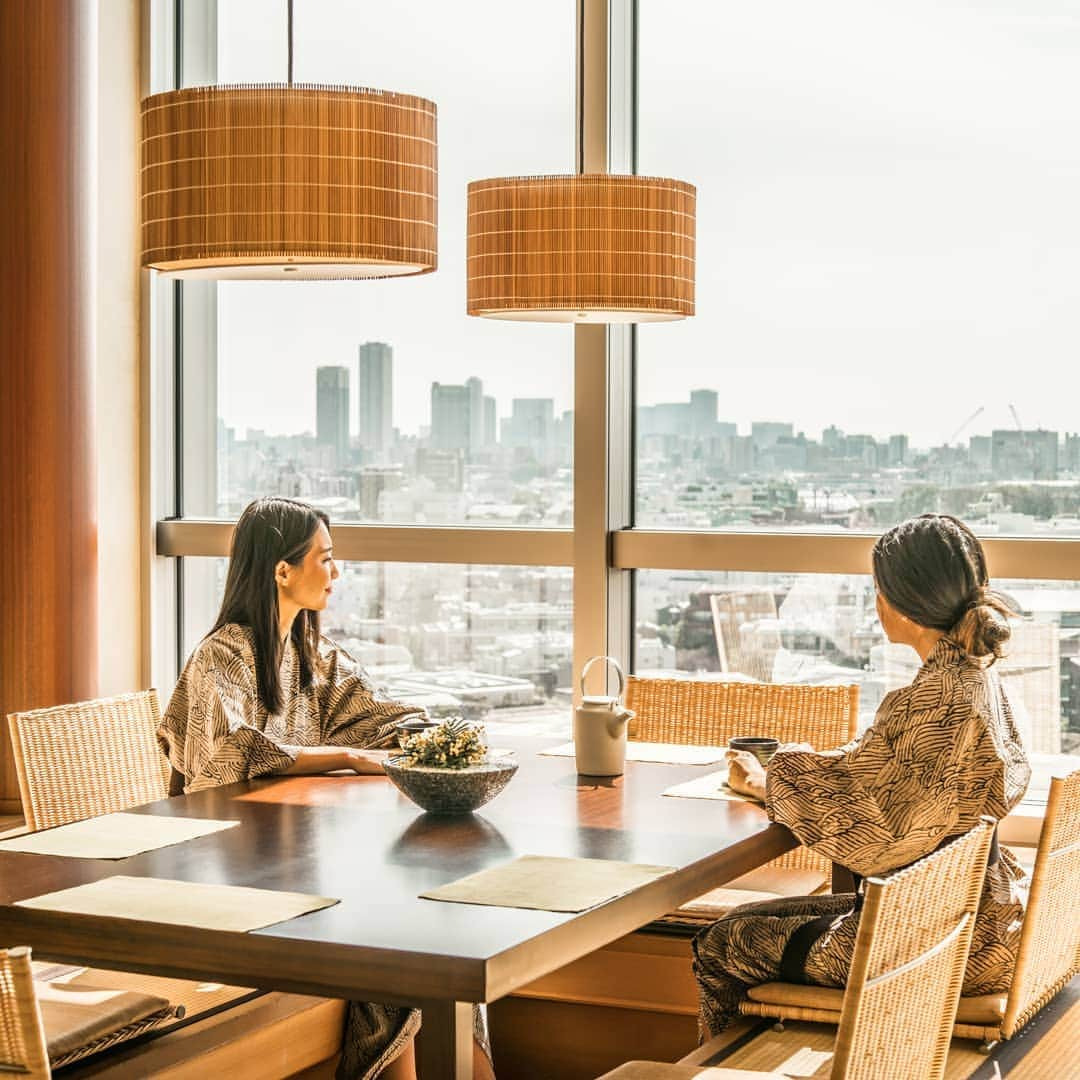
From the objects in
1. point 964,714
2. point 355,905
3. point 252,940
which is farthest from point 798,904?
point 252,940

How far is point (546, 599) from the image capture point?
16.5 ft

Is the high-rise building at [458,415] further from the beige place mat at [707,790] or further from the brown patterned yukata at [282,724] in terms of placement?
the beige place mat at [707,790]

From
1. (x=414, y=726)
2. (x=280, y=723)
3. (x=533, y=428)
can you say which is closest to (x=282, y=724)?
(x=280, y=723)

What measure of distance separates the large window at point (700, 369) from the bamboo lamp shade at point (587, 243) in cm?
148

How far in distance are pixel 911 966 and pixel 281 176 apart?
140cm

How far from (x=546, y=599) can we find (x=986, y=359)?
4.74 ft

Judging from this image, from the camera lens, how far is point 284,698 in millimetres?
3430

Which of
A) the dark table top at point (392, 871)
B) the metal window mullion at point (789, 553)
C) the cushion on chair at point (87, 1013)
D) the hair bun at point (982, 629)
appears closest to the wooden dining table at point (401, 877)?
the dark table top at point (392, 871)

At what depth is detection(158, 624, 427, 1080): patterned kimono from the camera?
2.96 metres

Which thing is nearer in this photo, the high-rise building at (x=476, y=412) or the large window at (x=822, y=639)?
the large window at (x=822, y=639)


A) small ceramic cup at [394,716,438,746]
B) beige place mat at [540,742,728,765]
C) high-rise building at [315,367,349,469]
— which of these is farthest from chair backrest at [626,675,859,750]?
high-rise building at [315,367,349,469]

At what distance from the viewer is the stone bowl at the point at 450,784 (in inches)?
106

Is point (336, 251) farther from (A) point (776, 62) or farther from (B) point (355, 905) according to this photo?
(A) point (776, 62)

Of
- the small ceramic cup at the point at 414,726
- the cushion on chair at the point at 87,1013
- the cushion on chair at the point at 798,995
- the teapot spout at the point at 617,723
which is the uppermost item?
the teapot spout at the point at 617,723
